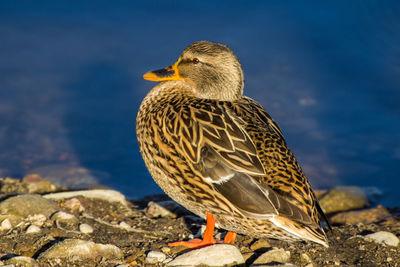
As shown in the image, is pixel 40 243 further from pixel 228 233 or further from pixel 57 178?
pixel 57 178

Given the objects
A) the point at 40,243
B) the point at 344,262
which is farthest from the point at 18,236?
the point at 344,262

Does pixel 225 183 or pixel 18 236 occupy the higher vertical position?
pixel 225 183

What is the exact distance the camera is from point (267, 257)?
4.03 meters

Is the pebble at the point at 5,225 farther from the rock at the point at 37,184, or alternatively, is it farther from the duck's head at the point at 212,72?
the duck's head at the point at 212,72

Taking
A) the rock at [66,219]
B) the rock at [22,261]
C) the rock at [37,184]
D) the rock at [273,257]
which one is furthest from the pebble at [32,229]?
the rock at [273,257]

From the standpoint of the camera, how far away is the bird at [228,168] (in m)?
3.98

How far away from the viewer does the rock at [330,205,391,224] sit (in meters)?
5.92

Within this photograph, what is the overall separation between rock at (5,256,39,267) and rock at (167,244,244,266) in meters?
0.94

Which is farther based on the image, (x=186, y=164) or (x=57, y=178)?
(x=57, y=178)

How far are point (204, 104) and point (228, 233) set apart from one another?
3.57 ft

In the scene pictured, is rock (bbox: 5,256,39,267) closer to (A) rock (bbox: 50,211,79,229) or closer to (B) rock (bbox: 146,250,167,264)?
(B) rock (bbox: 146,250,167,264)

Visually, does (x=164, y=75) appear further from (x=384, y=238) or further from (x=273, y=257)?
(x=384, y=238)

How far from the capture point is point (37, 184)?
637cm

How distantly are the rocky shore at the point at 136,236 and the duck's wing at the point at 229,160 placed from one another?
359mm
